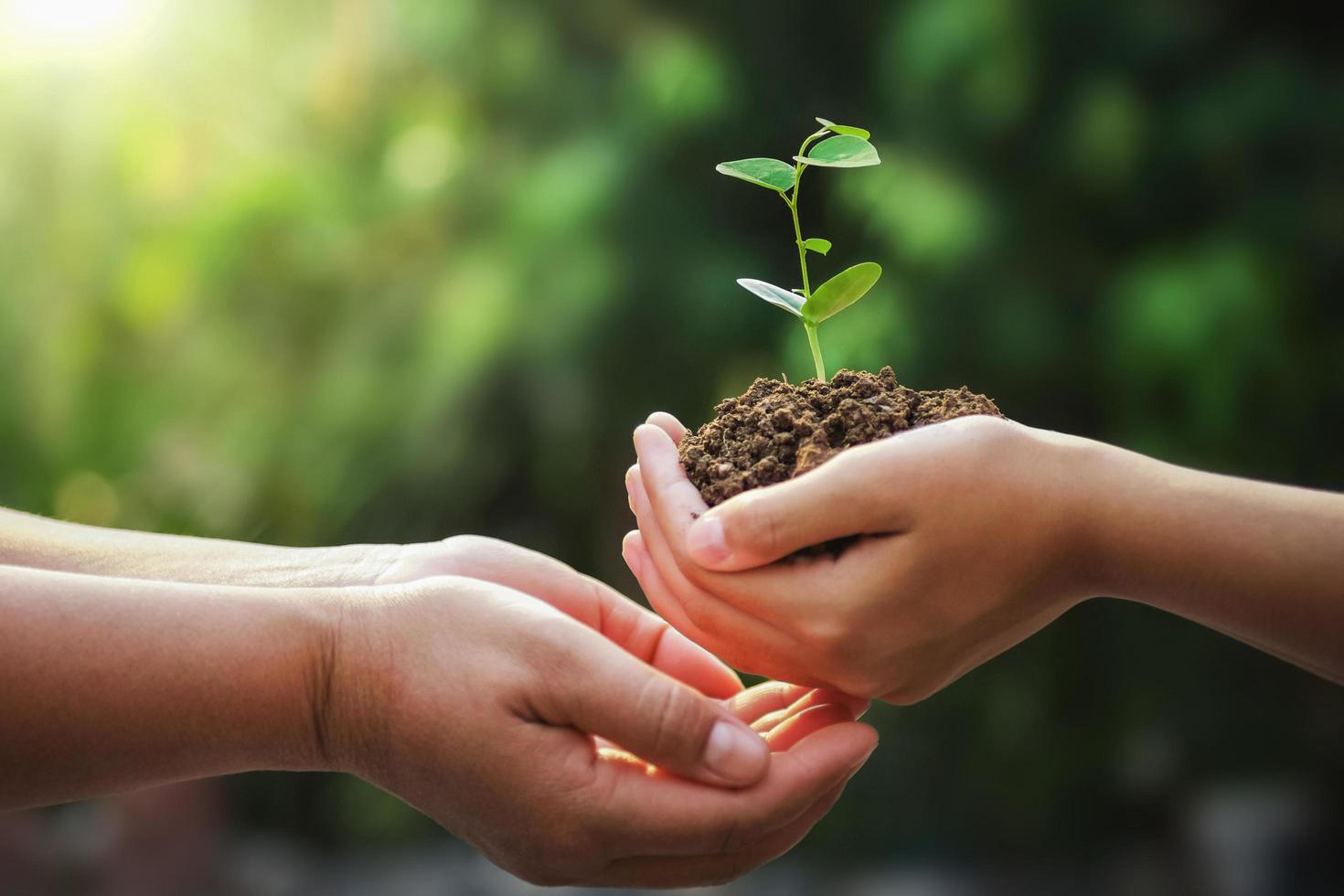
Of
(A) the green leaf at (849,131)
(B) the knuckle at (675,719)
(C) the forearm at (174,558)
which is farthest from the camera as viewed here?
(C) the forearm at (174,558)

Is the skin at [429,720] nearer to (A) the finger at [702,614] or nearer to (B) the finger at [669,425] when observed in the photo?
(A) the finger at [702,614]

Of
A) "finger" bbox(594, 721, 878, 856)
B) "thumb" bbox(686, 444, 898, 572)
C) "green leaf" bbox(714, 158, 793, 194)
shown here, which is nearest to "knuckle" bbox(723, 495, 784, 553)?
"thumb" bbox(686, 444, 898, 572)

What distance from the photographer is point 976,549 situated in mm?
591

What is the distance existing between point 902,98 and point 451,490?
2.87 ft

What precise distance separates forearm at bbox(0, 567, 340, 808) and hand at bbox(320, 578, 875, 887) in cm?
3

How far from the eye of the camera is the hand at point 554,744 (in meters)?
0.57

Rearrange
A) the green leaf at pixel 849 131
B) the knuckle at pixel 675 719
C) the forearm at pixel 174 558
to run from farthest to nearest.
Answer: the forearm at pixel 174 558 < the green leaf at pixel 849 131 < the knuckle at pixel 675 719

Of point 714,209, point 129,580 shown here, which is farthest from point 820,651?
point 714,209

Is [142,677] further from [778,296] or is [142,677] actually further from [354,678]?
[778,296]

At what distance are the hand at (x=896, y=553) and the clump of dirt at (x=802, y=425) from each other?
0.10ft

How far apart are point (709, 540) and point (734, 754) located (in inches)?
4.6

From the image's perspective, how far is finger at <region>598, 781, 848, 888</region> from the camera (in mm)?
612

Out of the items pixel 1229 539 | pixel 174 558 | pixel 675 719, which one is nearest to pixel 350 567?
pixel 174 558

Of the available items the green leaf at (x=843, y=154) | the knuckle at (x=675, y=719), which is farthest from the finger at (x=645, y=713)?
the green leaf at (x=843, y=154)
